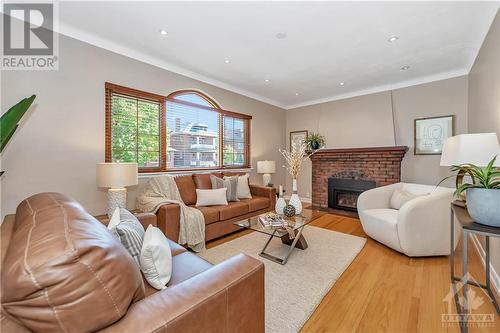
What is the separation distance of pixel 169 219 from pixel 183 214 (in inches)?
7.3

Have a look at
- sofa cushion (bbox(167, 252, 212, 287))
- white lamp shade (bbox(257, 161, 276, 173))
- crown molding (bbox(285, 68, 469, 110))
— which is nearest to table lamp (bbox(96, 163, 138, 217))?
sofa cushion (bbox(167, 252, 212, 287))

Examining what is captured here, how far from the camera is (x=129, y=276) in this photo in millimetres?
785

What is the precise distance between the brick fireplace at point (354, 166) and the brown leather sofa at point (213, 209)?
1.77 metres

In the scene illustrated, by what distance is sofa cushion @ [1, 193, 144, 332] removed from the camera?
61 centimetres

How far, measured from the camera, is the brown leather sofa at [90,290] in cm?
61

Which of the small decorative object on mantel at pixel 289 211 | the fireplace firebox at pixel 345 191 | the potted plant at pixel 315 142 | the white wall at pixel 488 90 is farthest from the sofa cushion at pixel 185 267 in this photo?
the potted plant at pixel 315 142

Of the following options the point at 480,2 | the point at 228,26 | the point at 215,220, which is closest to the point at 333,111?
the point at 480,2

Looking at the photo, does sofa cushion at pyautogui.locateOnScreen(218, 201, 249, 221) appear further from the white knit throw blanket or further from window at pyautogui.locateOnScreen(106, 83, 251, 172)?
window at pyautogui.locateOnScreen(106, 83, 251, 172)

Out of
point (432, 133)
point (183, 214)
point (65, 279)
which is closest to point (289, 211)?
point (183, 214)

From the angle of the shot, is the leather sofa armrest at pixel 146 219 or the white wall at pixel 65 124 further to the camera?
the white wall at pixel 65 124

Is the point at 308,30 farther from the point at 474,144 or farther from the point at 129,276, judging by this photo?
the point at 129,276

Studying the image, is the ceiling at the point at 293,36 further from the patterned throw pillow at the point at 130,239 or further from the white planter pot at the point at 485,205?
the patterned throw pillow at the point at 130,239

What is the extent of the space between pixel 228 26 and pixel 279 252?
275cm

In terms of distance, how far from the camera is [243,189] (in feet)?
12.7
